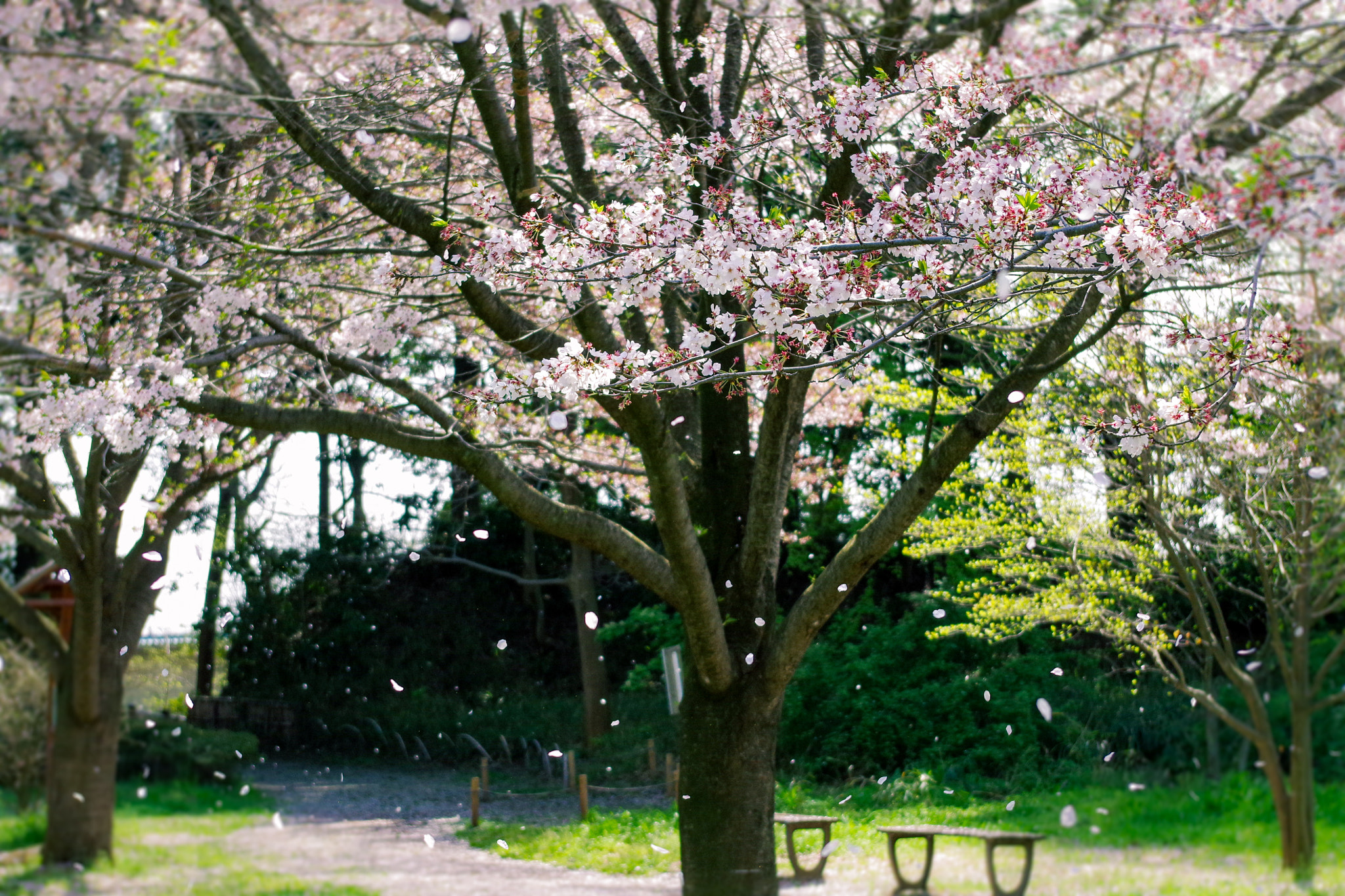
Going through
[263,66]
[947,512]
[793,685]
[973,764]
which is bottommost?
[973,764]

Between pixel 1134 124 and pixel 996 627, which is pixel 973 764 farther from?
pixel 1134 124

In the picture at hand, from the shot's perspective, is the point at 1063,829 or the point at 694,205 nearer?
the point at 694,205

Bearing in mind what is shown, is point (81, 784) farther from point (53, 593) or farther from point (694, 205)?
point (694, 205)

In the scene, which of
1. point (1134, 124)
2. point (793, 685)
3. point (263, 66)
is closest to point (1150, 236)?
point (1134, 124)

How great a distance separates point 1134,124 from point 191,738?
531 cm

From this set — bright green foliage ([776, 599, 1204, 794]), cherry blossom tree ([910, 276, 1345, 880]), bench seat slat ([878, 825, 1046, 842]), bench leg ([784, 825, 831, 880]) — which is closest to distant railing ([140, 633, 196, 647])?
bench leg ([784, 825, 831, 880])

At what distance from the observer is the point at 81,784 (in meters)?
4.79

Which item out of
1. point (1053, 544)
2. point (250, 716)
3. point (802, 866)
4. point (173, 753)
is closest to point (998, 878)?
point (802, 866)

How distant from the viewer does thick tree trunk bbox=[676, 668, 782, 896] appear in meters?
4.23

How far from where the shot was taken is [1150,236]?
287 centimetres

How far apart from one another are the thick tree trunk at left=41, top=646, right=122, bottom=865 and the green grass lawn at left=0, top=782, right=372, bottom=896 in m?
0.05

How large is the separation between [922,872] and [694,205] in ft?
13.1

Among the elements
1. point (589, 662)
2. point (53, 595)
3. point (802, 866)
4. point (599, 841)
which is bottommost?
point (599, 841)

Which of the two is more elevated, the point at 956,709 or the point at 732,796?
the point at 732,796
